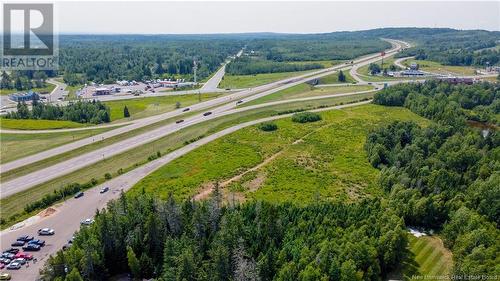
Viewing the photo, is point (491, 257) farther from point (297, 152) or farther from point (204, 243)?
point (297, 152)

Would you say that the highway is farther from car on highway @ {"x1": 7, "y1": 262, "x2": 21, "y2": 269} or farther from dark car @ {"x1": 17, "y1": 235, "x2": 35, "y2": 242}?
car on highway @ {"x1": 7, "y1": 262, "x2": 21, "y2": 269}

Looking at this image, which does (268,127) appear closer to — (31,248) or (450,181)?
(450,181)

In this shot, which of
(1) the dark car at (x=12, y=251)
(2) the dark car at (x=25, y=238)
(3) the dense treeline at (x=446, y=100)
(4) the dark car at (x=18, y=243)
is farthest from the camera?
(3) the dense treeline at (x=446, y=100)

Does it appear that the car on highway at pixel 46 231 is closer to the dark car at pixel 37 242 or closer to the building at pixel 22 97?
the dark car at pixel 37 242

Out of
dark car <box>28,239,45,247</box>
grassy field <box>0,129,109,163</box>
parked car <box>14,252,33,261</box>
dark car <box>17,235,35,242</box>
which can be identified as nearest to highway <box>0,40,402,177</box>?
grassy field <box>0,129,109,163</box>

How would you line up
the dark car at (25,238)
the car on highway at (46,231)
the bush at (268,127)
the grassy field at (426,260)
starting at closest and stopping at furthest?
the grassy field at (426,260), the dark car at (25,238), the car on highway at (46,231), the bush at (268,127)

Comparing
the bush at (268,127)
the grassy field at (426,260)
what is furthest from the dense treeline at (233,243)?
the bush at (268,127)

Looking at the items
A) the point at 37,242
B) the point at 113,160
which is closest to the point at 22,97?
the point at 113,160
